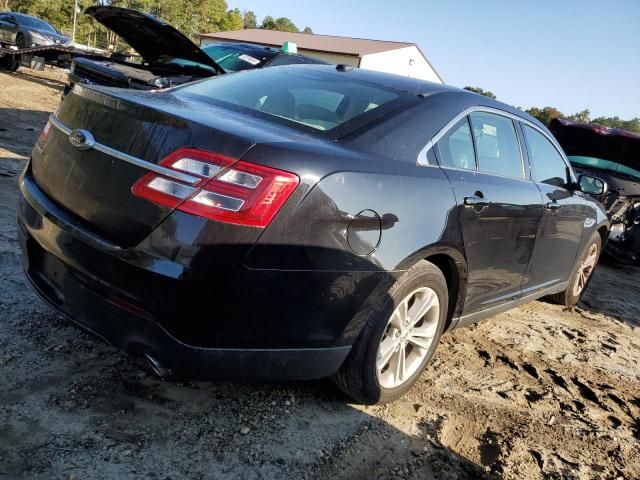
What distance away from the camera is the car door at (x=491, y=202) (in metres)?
2.80

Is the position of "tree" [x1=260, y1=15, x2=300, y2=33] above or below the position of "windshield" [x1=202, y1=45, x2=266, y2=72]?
above

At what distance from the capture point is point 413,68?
43125 mm

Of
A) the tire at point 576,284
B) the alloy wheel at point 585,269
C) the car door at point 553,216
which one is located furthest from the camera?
the alloy wheel at point 585,269

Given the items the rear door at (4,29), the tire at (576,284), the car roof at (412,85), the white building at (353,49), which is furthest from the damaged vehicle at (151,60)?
the white building at (353,49)

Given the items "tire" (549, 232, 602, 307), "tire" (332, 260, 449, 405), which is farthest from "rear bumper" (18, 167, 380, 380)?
"tire" (549, 232, 602, 307)

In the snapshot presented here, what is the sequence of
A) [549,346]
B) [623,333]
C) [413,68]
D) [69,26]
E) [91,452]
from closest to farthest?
[91,452]
[549,346]
[623,333]
[413,68]
[69,26]

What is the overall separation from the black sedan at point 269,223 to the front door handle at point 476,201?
0.01m

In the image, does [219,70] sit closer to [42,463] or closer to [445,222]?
[445,222]

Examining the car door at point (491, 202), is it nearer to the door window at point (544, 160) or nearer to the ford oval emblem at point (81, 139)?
the door window at point (544, 160)

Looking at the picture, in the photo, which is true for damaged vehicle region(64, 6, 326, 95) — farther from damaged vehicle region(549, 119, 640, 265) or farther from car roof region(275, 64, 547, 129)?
damaged vehicle region(549, 119, 640, 265)

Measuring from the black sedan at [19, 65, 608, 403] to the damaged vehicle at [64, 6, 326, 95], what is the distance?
373cm

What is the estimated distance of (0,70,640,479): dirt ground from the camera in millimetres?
2104

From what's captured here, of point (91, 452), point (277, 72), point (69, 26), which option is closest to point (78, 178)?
point (91, 452)

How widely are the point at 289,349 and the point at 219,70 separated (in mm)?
5018
